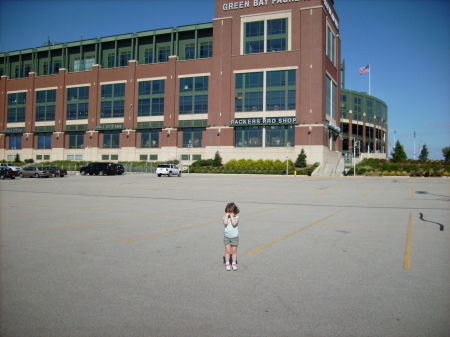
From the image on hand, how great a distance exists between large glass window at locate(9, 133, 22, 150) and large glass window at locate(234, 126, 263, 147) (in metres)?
50.0

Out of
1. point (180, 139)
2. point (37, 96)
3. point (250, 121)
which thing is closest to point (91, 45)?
point (37, 96)

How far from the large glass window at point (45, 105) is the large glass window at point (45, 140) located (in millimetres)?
3159

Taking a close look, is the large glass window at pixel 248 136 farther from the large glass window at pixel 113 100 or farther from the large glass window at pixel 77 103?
the large glass window at pixel 77 103

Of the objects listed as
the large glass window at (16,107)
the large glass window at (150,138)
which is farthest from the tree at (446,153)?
the large glass window at (16,107)

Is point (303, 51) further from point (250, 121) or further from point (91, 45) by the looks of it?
point (91, 45)

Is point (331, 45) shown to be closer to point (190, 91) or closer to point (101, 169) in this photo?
point (190, 91)

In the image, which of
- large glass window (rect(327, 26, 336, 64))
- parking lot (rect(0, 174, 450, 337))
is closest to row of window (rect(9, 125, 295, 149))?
large glass window (rect(327, 26, 336, 64))

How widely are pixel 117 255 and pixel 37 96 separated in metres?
85.4

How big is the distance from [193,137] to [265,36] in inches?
826

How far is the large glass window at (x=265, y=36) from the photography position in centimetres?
6291

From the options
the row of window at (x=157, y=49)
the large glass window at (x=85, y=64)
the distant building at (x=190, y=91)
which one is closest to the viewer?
the distant building at (x=190, y=91)

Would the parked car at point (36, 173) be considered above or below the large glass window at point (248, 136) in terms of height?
below

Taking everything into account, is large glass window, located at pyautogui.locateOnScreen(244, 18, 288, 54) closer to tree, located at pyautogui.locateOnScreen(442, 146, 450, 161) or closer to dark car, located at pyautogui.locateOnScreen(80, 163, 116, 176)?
dark car, located at pyautogui.locateOnScreen(80, 163, 116, 176)

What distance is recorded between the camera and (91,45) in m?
79.6
